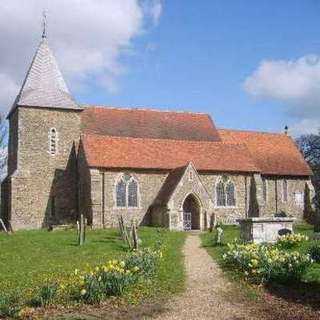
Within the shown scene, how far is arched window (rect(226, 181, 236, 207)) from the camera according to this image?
1719 inches

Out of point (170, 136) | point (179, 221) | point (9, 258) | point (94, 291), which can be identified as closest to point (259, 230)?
point (9, 258)

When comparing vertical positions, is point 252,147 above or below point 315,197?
above

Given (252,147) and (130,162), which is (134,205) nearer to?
(130,162)

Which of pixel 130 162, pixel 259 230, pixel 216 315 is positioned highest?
pixel 130 162

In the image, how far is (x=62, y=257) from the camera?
2170 centimetres

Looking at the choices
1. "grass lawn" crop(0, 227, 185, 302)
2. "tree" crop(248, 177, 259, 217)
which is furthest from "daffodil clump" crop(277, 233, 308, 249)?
"tree" crop(248, 177, 259, 217)

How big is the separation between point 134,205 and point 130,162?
3.24 metres

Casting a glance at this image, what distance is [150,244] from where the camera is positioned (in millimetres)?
26625

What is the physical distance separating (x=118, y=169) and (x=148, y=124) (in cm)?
812

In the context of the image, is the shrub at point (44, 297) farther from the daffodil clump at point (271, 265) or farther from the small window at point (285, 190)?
the small window at point (285, 190)

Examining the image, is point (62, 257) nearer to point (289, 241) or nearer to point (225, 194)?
point (289, 241)

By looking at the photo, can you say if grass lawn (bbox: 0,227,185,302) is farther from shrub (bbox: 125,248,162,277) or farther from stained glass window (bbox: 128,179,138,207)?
stained glass window (bbox: 128,179,138,207)

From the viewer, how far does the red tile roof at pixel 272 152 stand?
48438mm

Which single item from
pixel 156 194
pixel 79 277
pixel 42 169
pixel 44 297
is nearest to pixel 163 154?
pixel 156 194
